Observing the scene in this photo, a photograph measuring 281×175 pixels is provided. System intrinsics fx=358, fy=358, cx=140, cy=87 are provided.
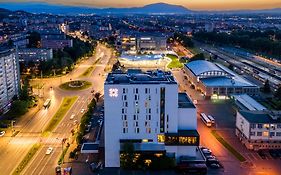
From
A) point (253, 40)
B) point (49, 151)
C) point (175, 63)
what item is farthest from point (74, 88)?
point (253, 40)

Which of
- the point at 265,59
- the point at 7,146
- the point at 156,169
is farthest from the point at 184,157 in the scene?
the point at 265,59

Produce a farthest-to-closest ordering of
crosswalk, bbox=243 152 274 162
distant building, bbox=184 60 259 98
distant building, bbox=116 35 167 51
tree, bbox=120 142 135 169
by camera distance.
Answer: distant building, bbox=116 35 167 51
distant building, bbox=184 60 259 98
crosswalk, bbox=243 152 274 162
tree, bbox=120 142 135 169

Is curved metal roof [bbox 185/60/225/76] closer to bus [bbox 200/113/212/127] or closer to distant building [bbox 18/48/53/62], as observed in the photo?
bus [bbox 200/113/212/127]

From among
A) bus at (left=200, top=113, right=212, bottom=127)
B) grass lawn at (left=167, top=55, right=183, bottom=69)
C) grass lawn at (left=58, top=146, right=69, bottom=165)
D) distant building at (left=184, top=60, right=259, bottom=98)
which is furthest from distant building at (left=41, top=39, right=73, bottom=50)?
grass lawn at (left=58, top=146, right=69, bottom=165)

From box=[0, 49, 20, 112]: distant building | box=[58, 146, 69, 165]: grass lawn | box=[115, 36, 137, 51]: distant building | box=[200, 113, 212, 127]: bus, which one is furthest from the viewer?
box=[115, 36, 137, 51]: distant building

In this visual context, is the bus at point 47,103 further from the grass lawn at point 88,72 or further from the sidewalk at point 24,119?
the grass lawn at point 88,72

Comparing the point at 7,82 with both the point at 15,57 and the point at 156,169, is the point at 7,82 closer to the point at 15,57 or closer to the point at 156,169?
the point at 15,57

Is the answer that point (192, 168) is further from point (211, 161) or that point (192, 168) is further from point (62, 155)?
point (62, 155)
